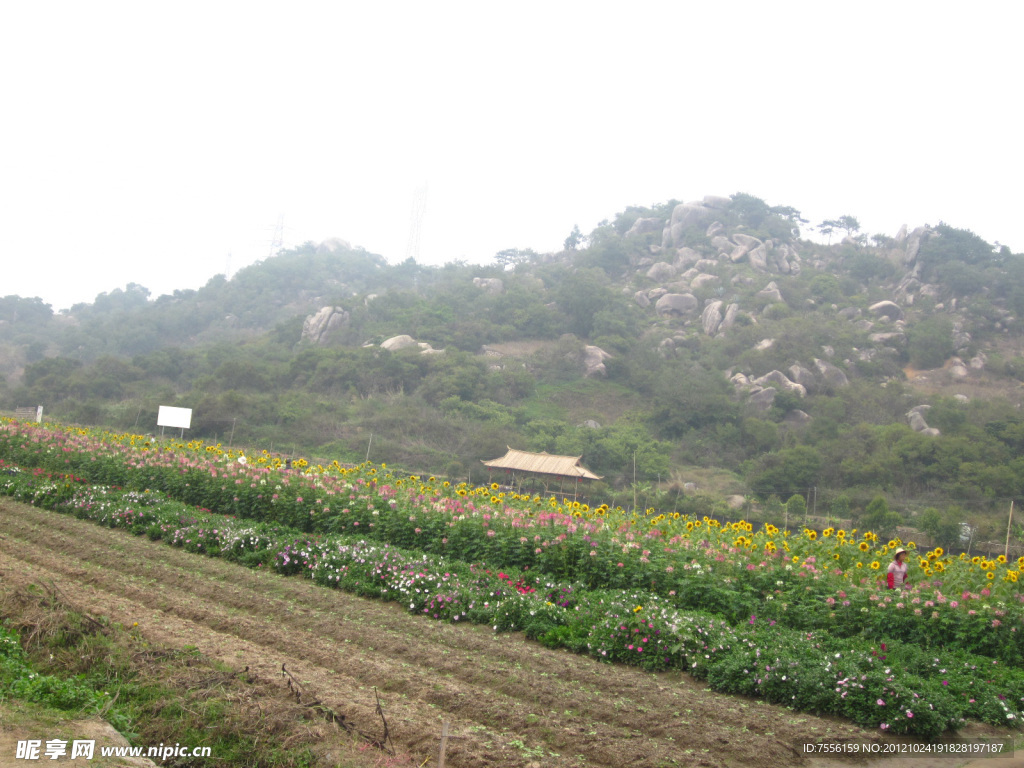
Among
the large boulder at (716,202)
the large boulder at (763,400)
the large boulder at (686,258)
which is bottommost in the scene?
the large boulder at (763,400)

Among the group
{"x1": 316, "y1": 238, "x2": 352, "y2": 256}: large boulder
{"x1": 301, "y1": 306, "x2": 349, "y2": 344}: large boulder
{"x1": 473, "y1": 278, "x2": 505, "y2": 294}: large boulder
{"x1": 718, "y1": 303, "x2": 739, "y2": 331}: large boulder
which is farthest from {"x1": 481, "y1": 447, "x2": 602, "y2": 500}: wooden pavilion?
{"x1": 316, "y1": 238, "x2": 352, "y2": 256}: large boulder

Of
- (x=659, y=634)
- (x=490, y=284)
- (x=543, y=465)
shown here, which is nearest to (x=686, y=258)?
(x=490, y=284)

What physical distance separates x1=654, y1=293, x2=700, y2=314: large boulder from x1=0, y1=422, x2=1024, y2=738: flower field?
168 ft

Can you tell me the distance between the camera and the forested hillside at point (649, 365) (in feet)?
108

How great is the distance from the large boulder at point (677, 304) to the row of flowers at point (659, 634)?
54166 millimetres

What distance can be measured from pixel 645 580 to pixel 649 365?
43.2 meters

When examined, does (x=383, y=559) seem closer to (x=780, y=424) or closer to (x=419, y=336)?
(x=780, y=424)

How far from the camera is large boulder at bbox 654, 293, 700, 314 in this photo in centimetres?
6094

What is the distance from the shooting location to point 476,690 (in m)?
5.30

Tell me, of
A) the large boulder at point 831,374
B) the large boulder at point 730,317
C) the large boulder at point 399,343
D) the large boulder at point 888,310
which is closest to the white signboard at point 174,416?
the large boulder at point 399,343

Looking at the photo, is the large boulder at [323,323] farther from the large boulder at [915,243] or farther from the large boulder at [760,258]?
the large boulder at [915,243]

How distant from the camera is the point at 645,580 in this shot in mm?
8258

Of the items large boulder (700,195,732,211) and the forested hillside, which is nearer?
the forested hillside

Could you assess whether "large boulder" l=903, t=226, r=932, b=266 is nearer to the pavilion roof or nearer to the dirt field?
the pavilion roof
